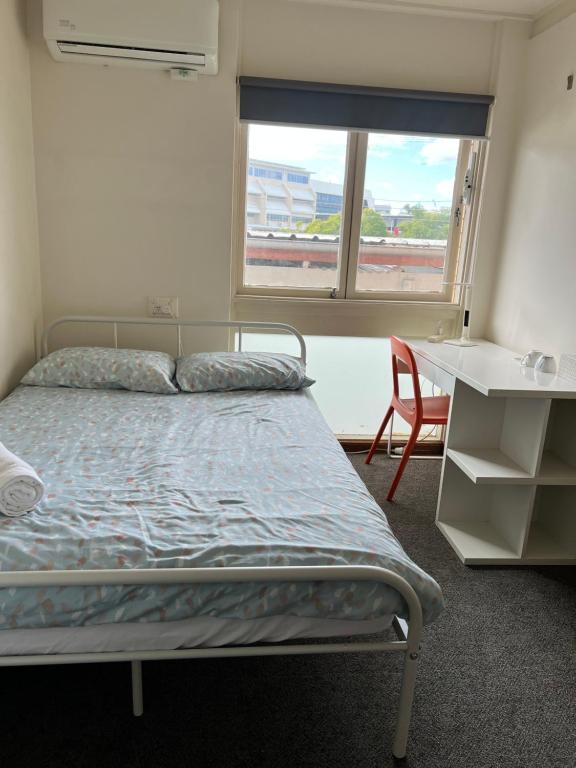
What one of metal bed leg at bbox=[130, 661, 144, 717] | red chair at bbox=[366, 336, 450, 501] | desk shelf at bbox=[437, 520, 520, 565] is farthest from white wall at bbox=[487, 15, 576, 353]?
metal bed leg at bbox=[130, 661, 144, 717]

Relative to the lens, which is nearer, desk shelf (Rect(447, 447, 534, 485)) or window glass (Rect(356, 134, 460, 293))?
desk shelf (Rect(447, 447, 534, 485))

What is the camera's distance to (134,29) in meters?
2.54

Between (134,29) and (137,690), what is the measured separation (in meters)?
2.52

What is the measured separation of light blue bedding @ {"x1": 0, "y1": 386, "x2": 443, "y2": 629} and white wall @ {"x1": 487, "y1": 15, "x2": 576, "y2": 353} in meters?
1.28

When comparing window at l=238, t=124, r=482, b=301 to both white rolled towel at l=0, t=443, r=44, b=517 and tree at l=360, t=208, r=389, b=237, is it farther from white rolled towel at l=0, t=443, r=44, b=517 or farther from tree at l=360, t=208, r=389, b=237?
white rolled towel at l=0, t=443, r=44, b=517

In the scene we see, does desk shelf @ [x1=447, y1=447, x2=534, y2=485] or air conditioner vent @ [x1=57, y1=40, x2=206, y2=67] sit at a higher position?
air conditioner vent @ [x1=57, y1=40, x2=206, y2=67]

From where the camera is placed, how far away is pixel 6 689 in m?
1.64

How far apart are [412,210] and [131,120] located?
5.02ft

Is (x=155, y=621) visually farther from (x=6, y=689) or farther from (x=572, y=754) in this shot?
(x=572, y=754)

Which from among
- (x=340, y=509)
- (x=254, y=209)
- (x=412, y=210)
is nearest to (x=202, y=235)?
(x=254, y=209)

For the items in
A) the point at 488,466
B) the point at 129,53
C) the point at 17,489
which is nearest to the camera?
the point at 17,489

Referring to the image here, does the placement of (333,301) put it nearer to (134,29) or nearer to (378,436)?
(378,436)

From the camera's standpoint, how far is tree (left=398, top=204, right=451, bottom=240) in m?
3.31

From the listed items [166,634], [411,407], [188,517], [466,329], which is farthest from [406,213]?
[166,634]
